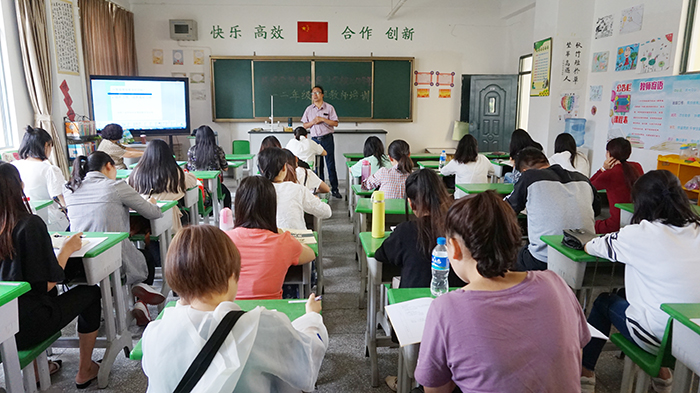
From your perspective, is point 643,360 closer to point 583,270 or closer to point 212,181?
point 583,270

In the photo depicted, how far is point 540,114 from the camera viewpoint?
662 centimetres

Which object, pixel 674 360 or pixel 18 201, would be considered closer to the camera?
pixel 674 360

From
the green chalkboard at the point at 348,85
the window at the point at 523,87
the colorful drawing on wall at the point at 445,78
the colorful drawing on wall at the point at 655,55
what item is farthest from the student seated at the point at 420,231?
the colorful drawing on wall at the point at 445,78

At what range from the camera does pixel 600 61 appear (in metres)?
5.79

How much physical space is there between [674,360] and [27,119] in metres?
6.23

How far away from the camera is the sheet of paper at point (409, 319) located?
4.60ft

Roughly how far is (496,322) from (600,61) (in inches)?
231

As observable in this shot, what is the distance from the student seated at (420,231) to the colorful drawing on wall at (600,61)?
485 centimetres

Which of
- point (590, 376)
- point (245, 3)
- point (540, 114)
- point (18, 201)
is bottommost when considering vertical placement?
point (590, 376)

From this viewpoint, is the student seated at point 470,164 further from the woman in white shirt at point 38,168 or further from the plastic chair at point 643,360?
the woman in white shirt at point 38,168

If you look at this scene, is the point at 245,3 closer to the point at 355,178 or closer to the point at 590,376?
the point at 355,178

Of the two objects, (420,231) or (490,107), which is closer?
(420,231)

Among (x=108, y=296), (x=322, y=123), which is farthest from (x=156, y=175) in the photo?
(x=322, y=123)

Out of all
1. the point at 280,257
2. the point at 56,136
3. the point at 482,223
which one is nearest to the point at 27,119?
the point at 56,136
